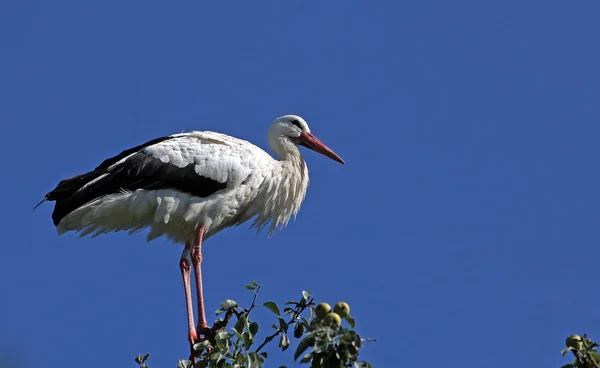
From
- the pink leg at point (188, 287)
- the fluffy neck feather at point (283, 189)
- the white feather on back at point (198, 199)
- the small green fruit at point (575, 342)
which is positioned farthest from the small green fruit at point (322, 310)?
the fluffy neck feather at point (283, 189)

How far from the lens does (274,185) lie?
12.0 m

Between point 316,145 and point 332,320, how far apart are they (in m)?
6.92

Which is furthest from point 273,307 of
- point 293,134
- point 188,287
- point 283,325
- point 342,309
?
point 293,134

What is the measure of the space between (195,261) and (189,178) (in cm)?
93

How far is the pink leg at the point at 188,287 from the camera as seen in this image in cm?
1052

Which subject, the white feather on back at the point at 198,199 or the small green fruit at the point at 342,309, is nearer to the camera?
the small green fruit at the point at 342,309

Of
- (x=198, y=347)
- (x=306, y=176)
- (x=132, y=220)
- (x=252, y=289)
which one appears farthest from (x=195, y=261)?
(x=252, y=289)

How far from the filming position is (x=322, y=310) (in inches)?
252

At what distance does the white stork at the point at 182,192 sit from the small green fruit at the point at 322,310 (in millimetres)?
4213

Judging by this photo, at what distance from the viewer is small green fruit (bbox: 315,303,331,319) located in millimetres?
6391

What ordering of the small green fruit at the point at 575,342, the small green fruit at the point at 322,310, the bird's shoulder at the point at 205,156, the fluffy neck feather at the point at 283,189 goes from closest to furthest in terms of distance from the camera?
1. the small green fruit at the point at 575,342
2. the small green fruit at the point at 322,310
3. the bird's shoulder at the point at 205,156
4. the fluffy neck feather at the point at 283,189

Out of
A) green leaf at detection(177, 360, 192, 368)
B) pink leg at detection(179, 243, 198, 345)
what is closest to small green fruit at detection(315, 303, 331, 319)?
green leaf at detection(177, 360, 192, 368)

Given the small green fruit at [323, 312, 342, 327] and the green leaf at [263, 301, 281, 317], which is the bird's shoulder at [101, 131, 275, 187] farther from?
the small green fruit at [323, 312, 342, 327]

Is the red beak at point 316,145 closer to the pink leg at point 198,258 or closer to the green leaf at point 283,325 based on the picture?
the pink leg at point 198,258
